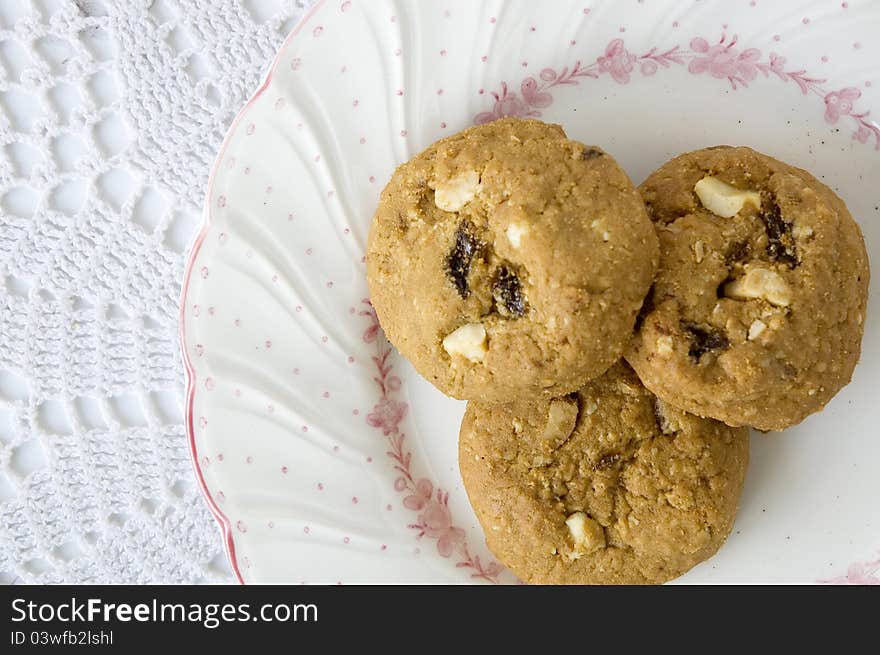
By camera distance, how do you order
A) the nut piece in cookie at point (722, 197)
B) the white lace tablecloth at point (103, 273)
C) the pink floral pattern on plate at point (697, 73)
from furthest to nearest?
1. the white lace tablecloth at point (103, 273)
2. the pink floral pattern on plate at point (697, 73)
3. the nut piece in cookie at point (722, 197)

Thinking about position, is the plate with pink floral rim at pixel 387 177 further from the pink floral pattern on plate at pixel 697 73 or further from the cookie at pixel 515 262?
the cookie at pixel 515 262

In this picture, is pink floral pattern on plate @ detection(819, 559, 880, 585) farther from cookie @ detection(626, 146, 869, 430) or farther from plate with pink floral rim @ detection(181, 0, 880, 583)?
cookie @ detection(626, 146, 869, 430)

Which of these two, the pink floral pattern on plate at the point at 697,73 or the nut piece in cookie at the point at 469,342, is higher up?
the pink floral pattern on plate at the point at 697,73

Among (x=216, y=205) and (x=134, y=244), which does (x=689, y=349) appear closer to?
(x=216, y=205)

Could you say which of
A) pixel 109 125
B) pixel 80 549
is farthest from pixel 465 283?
pixel 80 549

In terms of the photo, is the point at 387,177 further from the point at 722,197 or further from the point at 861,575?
the point at 861,575

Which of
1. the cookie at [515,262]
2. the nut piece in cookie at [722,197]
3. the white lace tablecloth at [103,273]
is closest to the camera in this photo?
the cookie at [515,262]

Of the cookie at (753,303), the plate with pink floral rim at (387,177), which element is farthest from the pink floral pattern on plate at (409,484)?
the cookie at (753,303)
